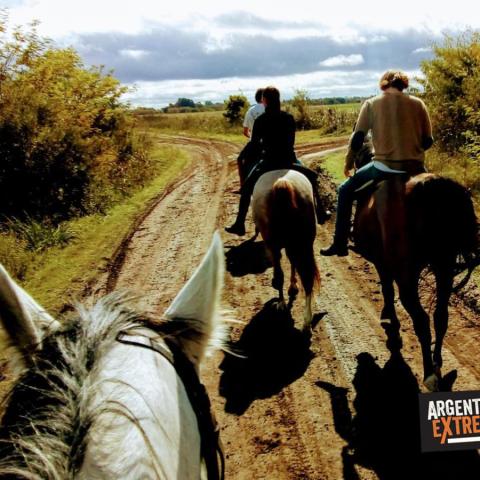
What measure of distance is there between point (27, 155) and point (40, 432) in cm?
952

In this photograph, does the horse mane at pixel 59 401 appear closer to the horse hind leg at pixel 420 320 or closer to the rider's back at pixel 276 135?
the horse hind leg at pixel 420 320

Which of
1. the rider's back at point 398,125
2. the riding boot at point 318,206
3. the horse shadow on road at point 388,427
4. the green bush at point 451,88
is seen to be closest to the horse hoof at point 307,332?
the horse shadow on road at point 388,427

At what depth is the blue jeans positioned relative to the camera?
4414 millimetres

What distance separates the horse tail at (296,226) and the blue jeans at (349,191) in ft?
1.17

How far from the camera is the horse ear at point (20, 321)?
1243 millimetres

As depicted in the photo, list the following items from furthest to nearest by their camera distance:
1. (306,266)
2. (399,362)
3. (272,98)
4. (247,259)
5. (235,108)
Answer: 1. (235,108)
2. (247,259)
3. (272,98)
4. (306,266)
5. (399,362)

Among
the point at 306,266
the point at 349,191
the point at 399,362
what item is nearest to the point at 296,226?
the point at 306,266

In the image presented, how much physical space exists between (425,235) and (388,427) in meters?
1.73

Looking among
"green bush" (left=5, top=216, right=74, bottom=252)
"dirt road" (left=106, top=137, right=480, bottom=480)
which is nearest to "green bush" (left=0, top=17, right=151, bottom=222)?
"green bush" (left=5, top=216, right=74, bottom=252)

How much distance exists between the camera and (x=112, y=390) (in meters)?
→ 1.02

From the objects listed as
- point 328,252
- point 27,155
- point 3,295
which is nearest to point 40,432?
point 3,295

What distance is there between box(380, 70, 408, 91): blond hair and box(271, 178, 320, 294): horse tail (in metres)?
1.53

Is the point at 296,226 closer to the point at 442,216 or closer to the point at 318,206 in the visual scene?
the point at 318,206

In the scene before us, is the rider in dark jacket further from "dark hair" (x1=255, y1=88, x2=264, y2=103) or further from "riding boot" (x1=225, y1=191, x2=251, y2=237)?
"dark hair" (x1=255, y1=88, x2=264, y2=103)
